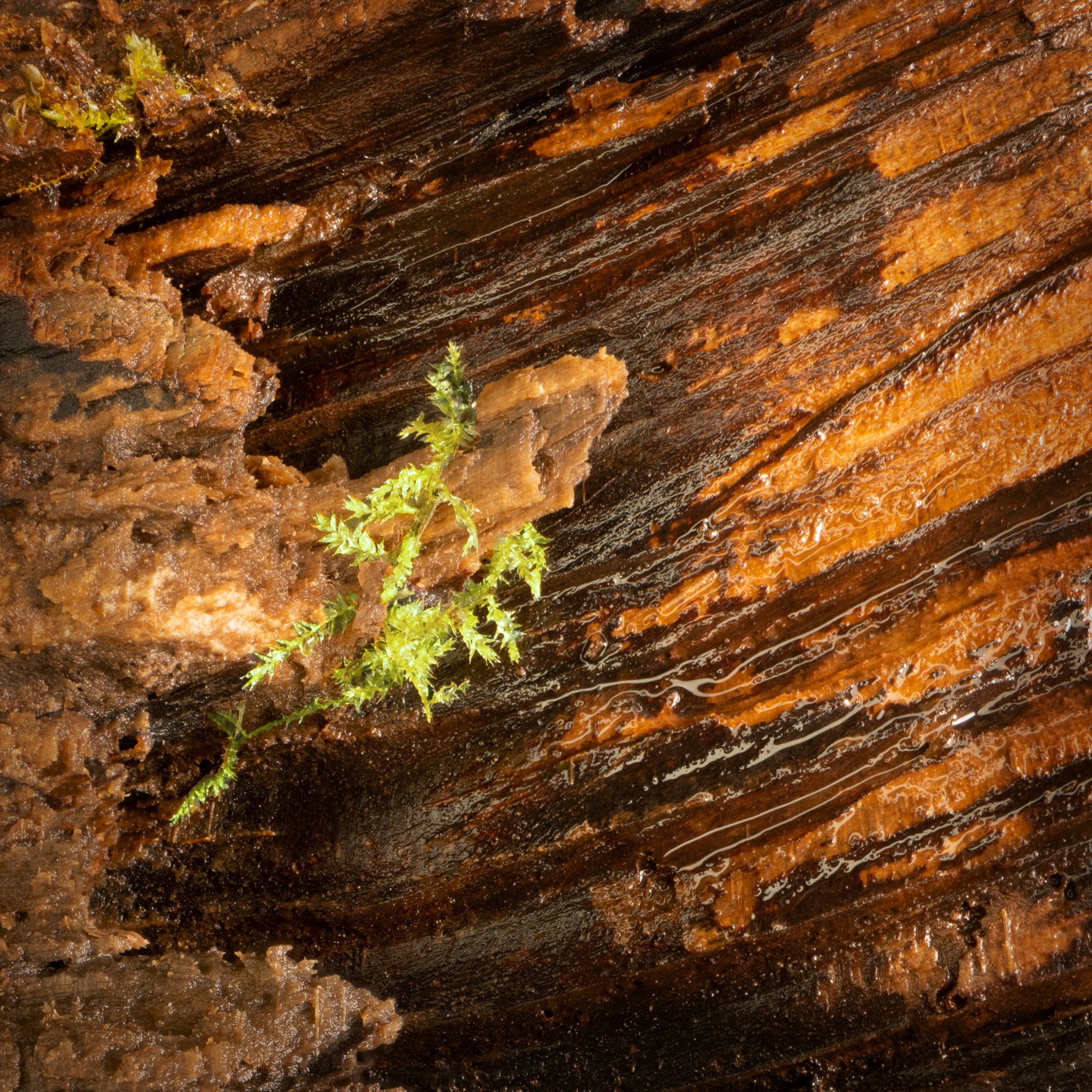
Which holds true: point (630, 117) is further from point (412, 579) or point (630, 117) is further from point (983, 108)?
point (412, 579)

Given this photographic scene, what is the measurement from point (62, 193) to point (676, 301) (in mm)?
2331

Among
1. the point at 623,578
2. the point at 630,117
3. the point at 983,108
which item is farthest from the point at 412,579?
the point at 983,108

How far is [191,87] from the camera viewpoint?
3.14 metres

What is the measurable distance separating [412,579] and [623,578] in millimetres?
764

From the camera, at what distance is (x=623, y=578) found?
317cm

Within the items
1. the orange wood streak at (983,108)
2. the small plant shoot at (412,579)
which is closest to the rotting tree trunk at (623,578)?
the orange wood streak at (983,108)

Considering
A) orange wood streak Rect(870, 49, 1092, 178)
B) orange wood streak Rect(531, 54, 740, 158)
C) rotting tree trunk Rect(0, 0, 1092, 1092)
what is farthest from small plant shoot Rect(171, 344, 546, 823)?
orange wood streak Rect(870, 49, 1092, 178)

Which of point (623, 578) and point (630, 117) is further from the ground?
point (630, 117)

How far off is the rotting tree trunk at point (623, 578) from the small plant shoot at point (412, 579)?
144mm

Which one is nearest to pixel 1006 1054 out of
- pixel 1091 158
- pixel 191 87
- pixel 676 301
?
pixel 676 301

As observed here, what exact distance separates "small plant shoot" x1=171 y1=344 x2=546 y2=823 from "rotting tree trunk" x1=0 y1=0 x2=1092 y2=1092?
14 centimetres

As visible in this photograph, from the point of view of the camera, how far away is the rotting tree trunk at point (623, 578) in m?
2.96

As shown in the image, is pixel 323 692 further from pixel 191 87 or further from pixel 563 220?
pixel 191 87

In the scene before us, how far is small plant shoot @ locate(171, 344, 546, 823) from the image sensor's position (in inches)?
115
